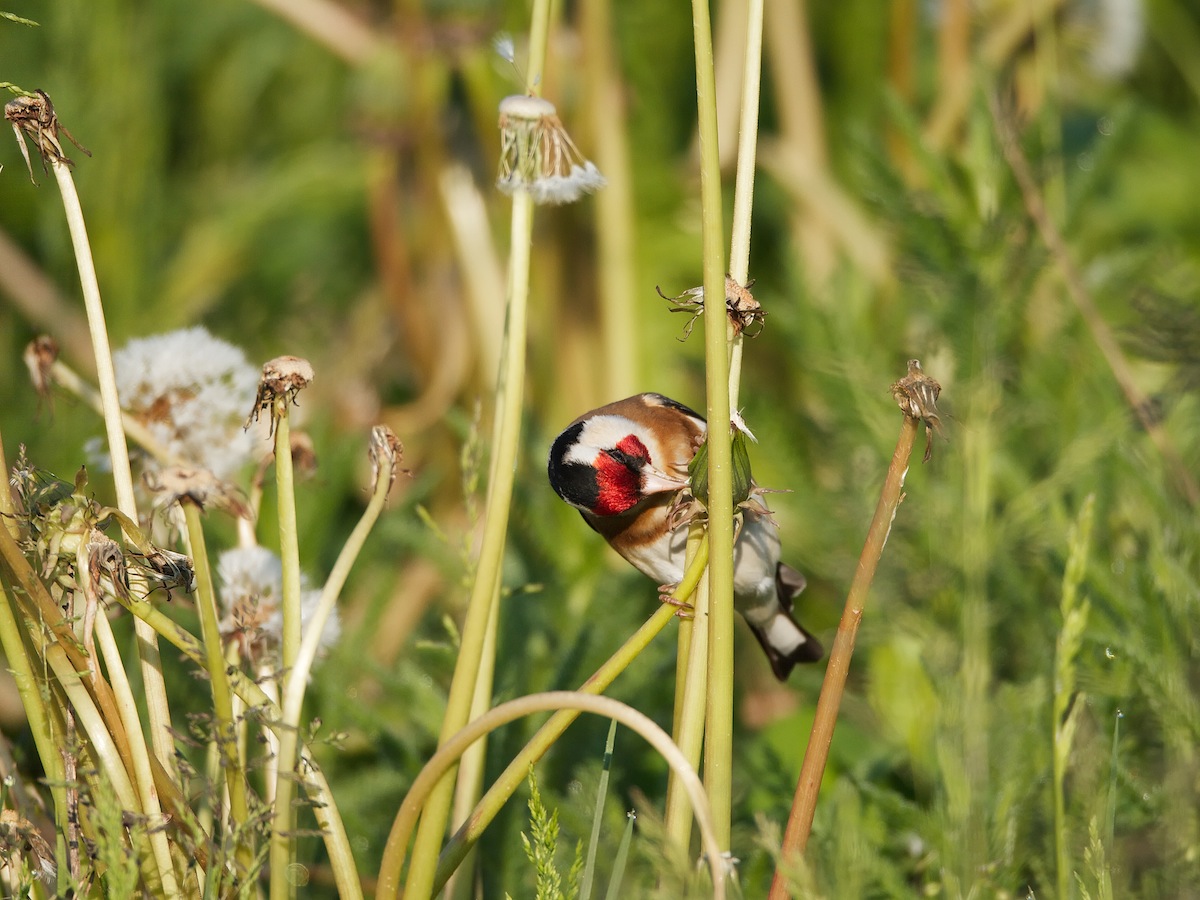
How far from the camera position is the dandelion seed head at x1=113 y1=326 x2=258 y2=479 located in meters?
1.21

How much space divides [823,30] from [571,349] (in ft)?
4.46

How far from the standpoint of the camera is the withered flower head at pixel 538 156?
90 cm

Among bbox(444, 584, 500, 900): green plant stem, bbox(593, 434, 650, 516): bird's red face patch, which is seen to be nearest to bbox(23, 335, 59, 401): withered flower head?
bbox(444, 584, 500, 900): green plant stem

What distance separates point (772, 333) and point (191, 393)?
5.83ft

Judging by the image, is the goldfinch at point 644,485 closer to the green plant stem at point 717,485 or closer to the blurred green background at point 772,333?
the blurred green background at point 772,333

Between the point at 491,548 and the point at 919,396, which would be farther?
the point at 491,548

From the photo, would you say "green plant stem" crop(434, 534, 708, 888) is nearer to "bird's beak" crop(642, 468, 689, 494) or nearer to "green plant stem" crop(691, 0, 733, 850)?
"green plant stem" crop(691, 0, 733, 850)

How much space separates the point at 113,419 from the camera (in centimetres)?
92

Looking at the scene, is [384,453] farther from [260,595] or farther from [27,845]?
[27,845]

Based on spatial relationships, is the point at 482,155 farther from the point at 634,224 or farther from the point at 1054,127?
the point at 1054,127

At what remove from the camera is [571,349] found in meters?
2.74

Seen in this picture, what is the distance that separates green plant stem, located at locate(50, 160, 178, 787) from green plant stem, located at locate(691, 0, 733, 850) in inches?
15.1

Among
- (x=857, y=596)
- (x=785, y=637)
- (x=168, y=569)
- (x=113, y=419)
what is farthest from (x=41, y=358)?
(x=785, y=637)

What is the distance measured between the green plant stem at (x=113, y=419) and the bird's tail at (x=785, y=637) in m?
1.00
